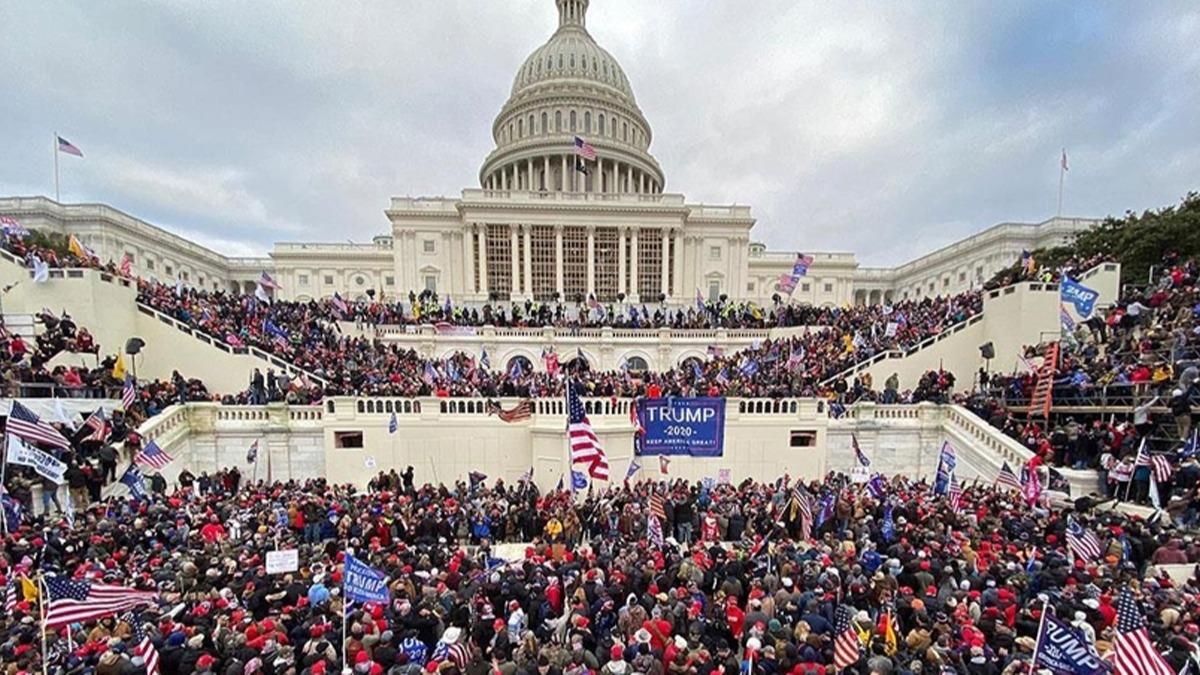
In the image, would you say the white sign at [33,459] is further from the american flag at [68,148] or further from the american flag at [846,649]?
the american flag at [68,148]

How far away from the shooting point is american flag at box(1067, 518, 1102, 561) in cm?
898

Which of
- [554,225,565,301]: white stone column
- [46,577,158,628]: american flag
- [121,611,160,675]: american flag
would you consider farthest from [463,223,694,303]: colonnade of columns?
[121,611,160,675]: american flag

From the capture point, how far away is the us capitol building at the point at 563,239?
50.1m

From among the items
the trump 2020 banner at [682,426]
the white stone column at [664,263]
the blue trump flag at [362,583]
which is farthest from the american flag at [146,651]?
the white stone column at [664,263]

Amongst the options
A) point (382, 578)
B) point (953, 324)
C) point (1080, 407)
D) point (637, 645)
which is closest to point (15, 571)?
point (382, 578)

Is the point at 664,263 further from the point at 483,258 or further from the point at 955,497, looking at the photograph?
the point at 955,497

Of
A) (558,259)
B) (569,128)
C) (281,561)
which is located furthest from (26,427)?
(569,128)

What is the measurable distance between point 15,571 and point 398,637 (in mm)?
7120

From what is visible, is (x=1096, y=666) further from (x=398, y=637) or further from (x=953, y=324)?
(x=953, y=324)

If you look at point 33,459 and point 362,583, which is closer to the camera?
point 362,583

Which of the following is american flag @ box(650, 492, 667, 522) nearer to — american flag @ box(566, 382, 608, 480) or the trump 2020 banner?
american flag @ box(566, 382, 608, 480)

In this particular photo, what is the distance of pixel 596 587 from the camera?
7.88m

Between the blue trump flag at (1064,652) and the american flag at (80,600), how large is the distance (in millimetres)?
10842

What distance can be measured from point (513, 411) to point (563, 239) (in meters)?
35.7
